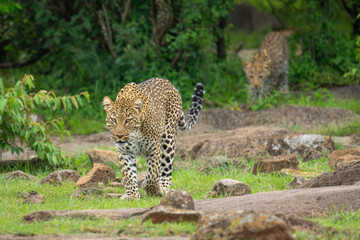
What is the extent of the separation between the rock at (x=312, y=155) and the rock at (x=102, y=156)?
2.88 m

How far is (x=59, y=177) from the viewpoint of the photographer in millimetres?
8164

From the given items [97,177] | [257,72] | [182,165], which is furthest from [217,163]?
[257,72]

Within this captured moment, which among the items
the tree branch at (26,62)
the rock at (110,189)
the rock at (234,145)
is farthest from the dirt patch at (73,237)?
the tree branch at (26,62)

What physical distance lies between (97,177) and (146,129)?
1284 millimetres

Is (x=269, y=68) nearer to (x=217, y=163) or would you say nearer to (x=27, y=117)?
(x=217, y=163)

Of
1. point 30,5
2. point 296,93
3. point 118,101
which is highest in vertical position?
point 30,5

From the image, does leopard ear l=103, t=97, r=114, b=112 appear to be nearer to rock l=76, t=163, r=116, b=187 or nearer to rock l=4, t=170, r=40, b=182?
rock l=76, t=163, r=116, b=187

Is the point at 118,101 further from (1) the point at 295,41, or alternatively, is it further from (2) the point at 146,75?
(1) the point at 295,41

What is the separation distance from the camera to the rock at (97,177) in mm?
7844

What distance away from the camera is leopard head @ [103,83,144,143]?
6.68 meters

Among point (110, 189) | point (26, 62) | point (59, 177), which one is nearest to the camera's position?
point (110, 189)

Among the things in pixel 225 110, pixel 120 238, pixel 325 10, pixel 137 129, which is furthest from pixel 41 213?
pixel 325 10

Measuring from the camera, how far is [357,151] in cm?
848

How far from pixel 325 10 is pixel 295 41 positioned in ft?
4.44
